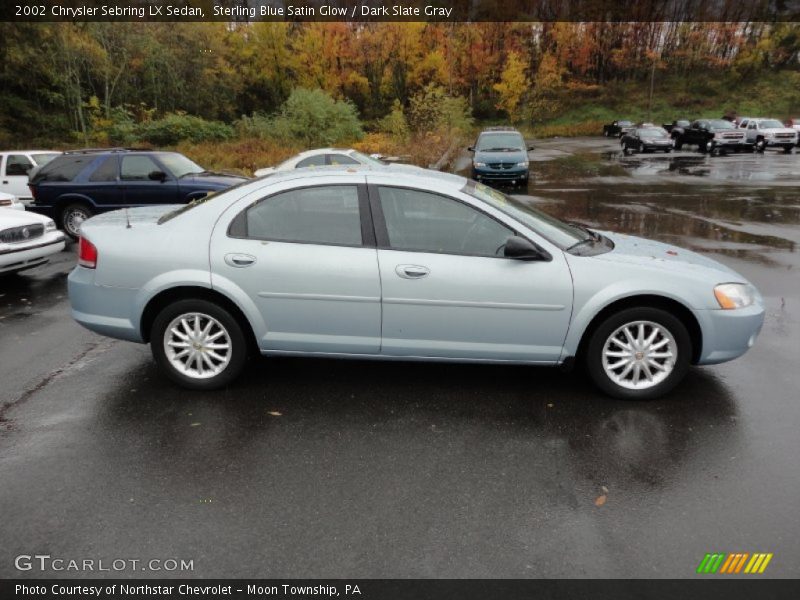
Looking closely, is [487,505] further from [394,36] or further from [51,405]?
[394,36]

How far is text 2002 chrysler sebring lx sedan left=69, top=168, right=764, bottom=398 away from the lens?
4.49m

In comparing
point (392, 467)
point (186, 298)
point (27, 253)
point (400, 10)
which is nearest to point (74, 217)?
point (27, 253)

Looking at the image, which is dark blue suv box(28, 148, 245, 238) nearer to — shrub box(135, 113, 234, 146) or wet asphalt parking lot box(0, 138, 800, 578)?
wet asphalt parking lot box(0, 138, 800, 578)

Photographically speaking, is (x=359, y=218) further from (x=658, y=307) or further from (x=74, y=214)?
(x=74, y=214)

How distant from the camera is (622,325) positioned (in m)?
4.55

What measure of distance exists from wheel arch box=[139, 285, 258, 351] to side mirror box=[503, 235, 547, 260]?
1.99 metres

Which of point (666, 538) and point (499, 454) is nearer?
point (666, 538)

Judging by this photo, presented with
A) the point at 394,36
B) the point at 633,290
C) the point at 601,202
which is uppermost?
the point at 394,36

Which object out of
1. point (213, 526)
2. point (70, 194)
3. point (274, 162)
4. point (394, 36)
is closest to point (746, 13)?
point (394, 36)

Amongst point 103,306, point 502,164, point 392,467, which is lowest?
point 392,467

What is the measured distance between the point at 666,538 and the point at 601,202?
13.9 meters

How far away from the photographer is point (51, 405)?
15.3 ft

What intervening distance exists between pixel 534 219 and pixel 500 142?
16347mm

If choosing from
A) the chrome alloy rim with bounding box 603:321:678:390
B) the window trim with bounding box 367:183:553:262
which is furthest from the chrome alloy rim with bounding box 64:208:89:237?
the chrome alloy rim with bounding box 603:321:678:390
